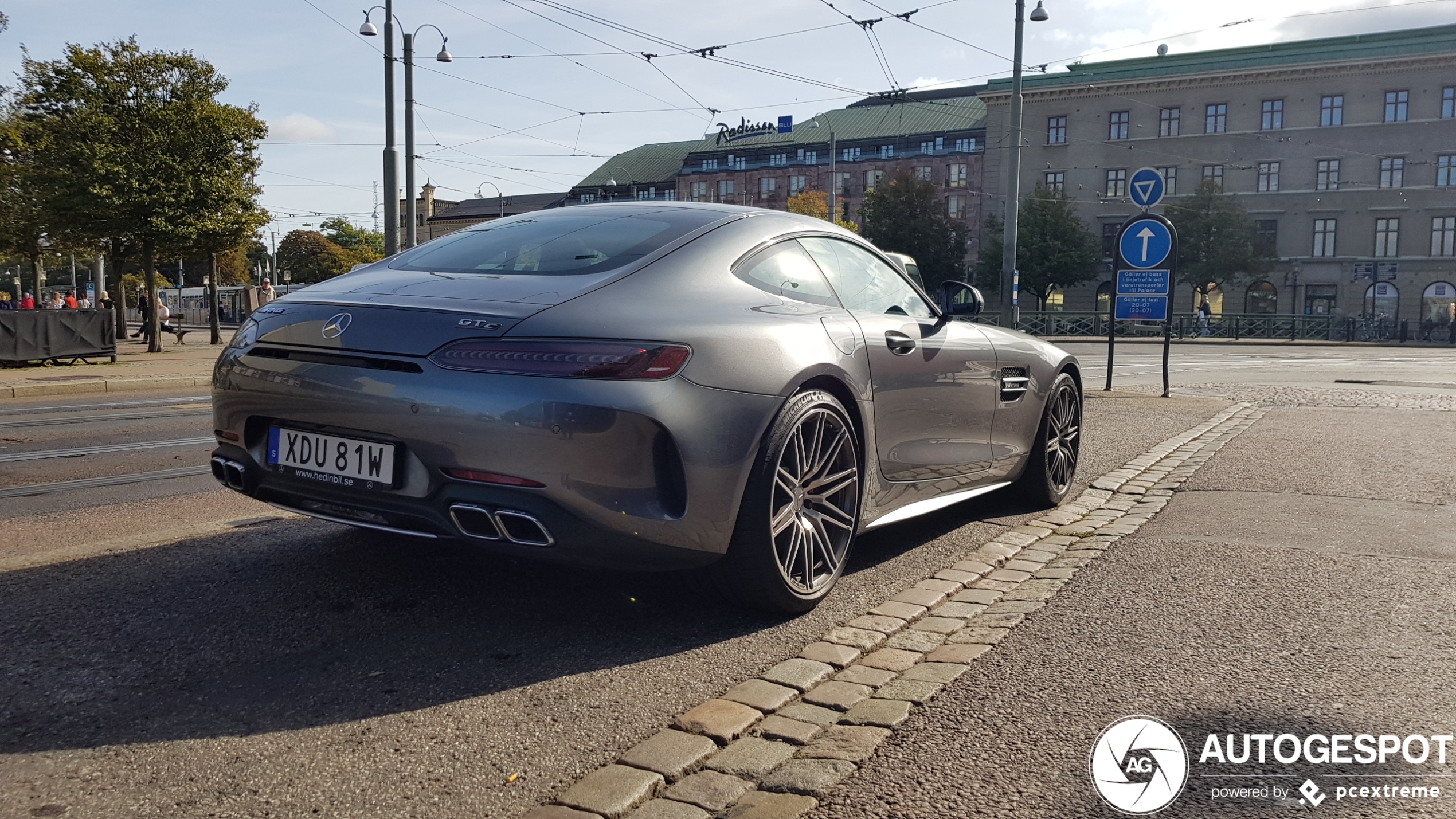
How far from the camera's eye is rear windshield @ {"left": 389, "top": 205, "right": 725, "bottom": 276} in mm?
3854

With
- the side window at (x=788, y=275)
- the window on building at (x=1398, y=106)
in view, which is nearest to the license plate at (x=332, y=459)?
the side window at (x=788, y=275)

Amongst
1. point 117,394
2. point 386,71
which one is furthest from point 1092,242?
point 117,394

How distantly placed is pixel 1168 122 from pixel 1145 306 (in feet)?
181

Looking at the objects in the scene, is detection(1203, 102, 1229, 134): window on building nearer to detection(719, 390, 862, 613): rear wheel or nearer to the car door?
the car door

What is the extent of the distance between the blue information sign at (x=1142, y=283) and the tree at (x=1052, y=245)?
156ft

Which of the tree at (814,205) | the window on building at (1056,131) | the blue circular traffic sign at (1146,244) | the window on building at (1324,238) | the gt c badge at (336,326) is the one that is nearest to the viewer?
the gt c badge at (336,326)

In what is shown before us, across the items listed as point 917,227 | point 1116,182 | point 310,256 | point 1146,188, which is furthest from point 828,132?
point 1146,188

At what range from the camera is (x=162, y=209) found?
24484 millimetres

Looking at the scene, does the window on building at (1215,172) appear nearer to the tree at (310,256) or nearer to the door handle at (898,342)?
the door handle at (898,342)

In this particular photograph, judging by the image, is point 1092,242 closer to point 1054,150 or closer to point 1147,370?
point 1054,150

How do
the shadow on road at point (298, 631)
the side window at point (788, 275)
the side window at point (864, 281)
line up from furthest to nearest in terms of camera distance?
the side window at point (864, 281)
the side window at point (788, 275)
the shadow on road at point (298, 631)

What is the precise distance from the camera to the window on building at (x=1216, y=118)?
202ft

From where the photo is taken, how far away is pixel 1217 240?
57281 millimetres

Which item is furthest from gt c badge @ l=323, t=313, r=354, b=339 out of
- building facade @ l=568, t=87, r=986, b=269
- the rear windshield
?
building facade @ l=568, t=87, r=986, b=269
